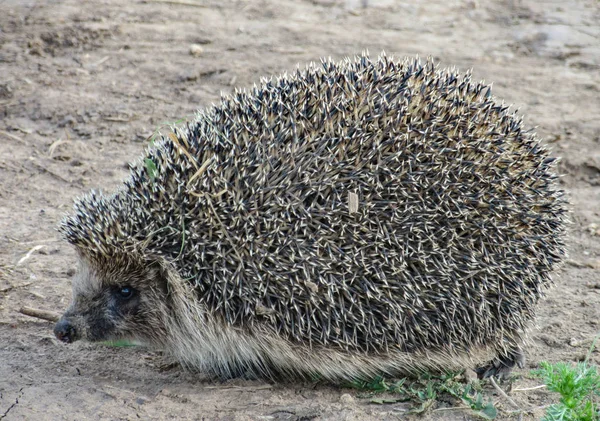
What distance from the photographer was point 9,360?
5.40 metres

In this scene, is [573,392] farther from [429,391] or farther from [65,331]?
[65,331]

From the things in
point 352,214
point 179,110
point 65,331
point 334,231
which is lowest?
point 65,331

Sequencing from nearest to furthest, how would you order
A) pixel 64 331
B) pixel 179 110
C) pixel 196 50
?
1. pixel 64 331
2. pixel 179 110
3. pixel 196 50

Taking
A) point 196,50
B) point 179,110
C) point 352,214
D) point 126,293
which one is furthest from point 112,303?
point 196,50

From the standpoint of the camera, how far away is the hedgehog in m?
4.96

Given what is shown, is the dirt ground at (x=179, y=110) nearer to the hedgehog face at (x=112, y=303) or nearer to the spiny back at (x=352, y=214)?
the hedgehog face at (x=112, y=303)

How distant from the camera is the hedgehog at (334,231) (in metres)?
4.96

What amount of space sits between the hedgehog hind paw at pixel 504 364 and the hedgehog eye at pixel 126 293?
2668mm

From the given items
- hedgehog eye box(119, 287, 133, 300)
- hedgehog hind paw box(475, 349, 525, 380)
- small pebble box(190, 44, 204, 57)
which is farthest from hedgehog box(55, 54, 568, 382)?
small pebble box(190, 44, 204, 57)

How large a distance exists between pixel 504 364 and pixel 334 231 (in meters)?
1.83

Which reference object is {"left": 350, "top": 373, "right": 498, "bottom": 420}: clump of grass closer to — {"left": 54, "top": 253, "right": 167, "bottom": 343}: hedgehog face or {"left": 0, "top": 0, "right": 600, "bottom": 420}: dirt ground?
{"left": 0, "top": 0, "right": 600, "bottom": 420}: dirt ground

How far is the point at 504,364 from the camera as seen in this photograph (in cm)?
570

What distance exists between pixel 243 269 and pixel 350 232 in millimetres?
751

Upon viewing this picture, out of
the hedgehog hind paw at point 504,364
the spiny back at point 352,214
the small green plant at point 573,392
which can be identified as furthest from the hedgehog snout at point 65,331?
the small green plant at point 573,392
